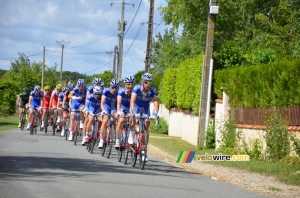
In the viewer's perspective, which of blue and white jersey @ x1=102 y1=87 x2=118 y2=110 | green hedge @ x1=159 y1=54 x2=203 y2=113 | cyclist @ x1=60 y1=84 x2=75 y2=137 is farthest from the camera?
green hedge @ x1=159 y1=54 x2=203 y2=113

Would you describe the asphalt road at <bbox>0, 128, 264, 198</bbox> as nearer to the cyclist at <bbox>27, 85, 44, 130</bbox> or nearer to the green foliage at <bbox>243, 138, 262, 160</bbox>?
the green foliage at <bbox>243, 138, 262, 160</bbox>

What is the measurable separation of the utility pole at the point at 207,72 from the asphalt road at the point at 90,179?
613 cm

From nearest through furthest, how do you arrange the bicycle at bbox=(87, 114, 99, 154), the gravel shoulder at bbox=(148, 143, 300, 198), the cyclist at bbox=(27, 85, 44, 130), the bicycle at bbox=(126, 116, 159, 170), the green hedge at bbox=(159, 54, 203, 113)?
the gravel shoulder at bbox=(148, 143, 300, 198) < the bicycle at bbox=(126, 116, 159, 170) < the bicycle at bbox=(87, 114, 99, 154) < the green hedge at bbox=(159, 54, 203, 113) < the cyclist at bbox=(27, 85, 44, 130)

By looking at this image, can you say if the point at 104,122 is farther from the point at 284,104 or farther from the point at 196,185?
the point at 196,185

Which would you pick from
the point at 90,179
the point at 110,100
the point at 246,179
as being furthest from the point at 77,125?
the point at 90,179

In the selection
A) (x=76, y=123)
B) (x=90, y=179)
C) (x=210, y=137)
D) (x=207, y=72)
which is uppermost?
(x=207, y=72)

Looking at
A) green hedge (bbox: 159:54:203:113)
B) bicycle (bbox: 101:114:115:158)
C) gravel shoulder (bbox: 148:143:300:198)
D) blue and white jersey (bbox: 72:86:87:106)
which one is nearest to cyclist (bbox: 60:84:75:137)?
blue and white jersey (bbox: 72:86:87:106)

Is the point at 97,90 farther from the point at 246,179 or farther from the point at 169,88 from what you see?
the point at 169,88

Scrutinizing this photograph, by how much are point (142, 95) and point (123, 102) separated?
1.94m

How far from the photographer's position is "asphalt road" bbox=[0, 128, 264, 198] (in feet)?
39.6

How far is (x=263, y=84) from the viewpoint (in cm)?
2208

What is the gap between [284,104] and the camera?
20656mm

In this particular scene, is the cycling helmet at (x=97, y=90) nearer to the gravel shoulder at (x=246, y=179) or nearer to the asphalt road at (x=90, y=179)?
the asphalt road at (x=90, y=179)

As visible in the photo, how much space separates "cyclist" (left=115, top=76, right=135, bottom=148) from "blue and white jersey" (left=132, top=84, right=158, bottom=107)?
1.11 m
